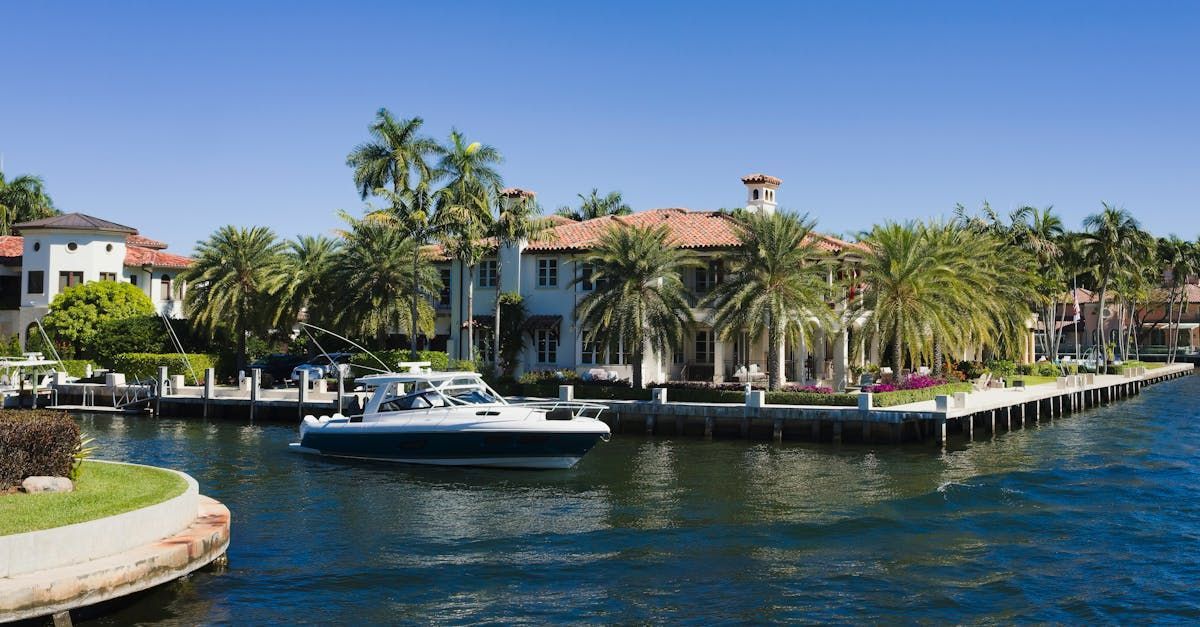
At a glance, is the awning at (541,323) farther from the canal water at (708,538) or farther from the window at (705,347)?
the canal water at (708,538)

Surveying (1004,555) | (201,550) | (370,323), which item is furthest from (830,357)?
(201,550)

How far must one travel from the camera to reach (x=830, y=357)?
5481 centimetres

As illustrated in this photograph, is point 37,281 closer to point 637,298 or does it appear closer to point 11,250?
point 11,250

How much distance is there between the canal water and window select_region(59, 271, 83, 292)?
32.6m

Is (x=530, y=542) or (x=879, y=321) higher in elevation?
(x=879, y=321)

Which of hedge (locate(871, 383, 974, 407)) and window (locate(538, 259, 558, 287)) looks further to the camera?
window (locate(538, 259, 558, 287))

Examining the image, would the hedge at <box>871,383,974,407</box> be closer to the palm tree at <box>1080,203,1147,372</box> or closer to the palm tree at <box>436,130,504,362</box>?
the palm tree at <box>436,130,504,362</box>

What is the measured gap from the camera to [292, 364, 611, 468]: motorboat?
31297 millimetres

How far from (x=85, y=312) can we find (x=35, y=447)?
46.5 meters

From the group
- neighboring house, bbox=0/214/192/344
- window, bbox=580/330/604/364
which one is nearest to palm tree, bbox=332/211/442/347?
window, bbox=580/330/604/364

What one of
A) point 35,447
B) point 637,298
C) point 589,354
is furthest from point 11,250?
point 35,447

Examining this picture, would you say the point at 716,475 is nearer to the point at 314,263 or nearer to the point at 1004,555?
the point at 1004,555

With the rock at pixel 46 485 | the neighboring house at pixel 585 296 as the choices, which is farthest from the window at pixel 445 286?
the rock at pixel 46 485

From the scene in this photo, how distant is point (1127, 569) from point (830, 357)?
34795mm
